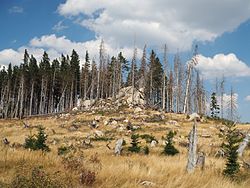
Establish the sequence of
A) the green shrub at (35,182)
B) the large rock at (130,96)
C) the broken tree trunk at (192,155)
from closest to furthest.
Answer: the green shrub at (35,182)
the broken tree trunk at (192,155)
the large rock at (130,96)

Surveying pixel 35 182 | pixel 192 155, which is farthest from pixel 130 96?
pixel 35 182

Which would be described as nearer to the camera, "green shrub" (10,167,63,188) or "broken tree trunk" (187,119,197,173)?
"green shrub" (10,167,63,188)

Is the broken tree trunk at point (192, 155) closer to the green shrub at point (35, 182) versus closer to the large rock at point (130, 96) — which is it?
the green shrub at point (35, 182)

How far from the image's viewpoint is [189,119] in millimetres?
46156

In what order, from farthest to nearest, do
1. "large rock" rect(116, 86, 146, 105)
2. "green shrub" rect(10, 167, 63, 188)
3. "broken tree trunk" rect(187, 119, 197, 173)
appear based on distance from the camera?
"large rock" rect(116, 86, 146, 105)
"broken tree trunk" rect(187, 119, 197, 173)
"green shrub" rect(10, 167, 63, 188)

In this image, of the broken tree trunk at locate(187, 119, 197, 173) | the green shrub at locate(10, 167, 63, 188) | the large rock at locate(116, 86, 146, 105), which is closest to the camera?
the green shrub at locate(10, 167, 63, 188)

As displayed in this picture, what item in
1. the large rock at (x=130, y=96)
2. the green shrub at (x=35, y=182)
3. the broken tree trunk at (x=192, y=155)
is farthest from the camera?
the large rock at (x=130, y=96)

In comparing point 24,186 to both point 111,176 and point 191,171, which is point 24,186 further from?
point 191,171

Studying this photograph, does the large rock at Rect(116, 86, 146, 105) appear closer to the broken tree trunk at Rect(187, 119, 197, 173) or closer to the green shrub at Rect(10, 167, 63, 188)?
the broken tree trunk at Rect(187, 119, 197, 173)

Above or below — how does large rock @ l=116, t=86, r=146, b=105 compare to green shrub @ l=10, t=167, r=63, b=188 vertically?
above

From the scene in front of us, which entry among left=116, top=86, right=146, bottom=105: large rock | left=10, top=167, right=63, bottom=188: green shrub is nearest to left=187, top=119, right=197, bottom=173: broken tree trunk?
left=10, top=167, right=63, bottom=188: green shrub

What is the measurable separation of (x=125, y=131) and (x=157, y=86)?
174 feet

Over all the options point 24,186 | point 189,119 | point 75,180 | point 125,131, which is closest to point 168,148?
point 75,180

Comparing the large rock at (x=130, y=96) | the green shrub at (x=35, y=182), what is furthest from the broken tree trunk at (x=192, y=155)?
the large rock at (x=130, y=96)
